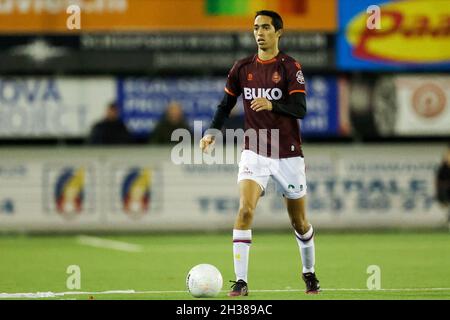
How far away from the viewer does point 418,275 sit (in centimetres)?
1277

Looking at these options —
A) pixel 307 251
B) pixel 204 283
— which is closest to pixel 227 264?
pixel 307 251

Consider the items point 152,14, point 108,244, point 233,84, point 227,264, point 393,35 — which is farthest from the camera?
point 393,35

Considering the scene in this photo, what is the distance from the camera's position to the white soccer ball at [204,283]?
33.6 ft

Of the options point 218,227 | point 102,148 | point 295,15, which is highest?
point 295,15

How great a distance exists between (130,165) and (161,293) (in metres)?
9.61

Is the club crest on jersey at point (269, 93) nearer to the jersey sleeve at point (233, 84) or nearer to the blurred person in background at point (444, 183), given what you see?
the jersey sleeve at point (233, 84)

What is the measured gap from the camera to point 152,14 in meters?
20.0

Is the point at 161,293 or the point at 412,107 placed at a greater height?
the point at 412,107

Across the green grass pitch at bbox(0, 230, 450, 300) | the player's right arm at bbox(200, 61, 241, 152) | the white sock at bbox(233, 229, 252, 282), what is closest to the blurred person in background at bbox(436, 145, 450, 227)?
the green grass pitch at bbox(0, 230, 450, 300)

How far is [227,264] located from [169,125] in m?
6.13

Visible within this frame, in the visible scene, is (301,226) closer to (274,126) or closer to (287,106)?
(274,126)
